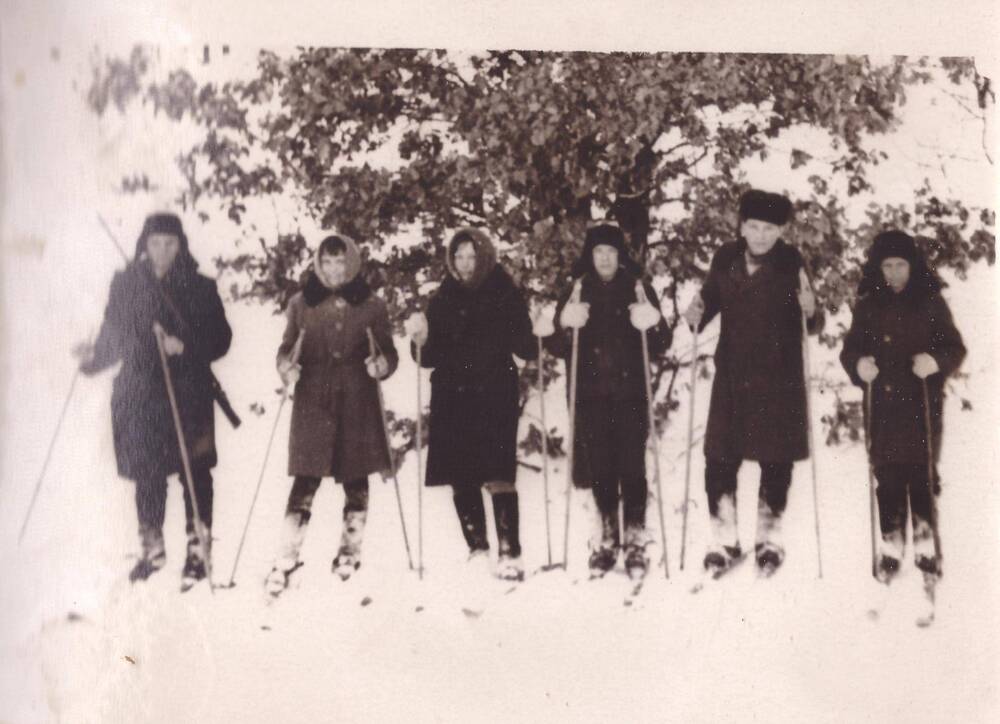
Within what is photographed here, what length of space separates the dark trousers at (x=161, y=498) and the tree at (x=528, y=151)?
325 millimetres

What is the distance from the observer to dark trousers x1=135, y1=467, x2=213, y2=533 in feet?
5.19

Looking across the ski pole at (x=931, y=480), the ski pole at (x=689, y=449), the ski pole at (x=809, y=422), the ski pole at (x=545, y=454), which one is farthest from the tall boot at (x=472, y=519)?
the ski pole at (x=931, y=480)

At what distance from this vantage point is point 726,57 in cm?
165

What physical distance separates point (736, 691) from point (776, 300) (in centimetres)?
67

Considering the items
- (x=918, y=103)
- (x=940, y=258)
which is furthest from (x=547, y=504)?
(x=918, y=103)

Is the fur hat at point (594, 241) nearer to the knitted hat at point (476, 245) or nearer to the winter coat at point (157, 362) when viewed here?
the knitted hat at point (476, 245)

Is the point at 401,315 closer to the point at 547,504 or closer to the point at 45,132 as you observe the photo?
the point at 547,504

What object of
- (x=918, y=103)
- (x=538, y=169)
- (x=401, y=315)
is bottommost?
(x=401, y=315)

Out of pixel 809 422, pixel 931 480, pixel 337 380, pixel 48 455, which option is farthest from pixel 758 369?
pixel 48 455

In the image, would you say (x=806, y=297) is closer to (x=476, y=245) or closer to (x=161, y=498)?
(x=476, y=245)

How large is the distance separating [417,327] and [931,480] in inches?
36.7

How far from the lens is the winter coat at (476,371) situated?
1612 mm

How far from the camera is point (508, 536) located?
5.26ft

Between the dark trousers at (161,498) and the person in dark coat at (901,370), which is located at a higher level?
the person in dark coat at (901,370)
